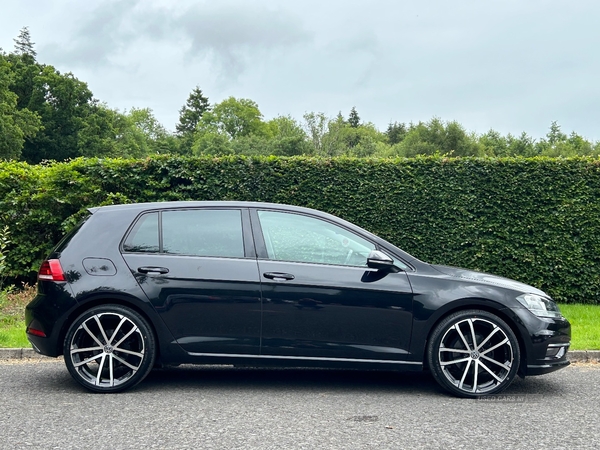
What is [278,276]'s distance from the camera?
17.9 ft

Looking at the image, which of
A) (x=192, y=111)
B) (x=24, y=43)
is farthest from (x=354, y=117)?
(x=24, y=43)

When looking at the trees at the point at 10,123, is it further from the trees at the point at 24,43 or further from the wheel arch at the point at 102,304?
the wheel arch at the point at 102,304

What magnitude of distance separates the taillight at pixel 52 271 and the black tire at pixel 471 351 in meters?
3.28

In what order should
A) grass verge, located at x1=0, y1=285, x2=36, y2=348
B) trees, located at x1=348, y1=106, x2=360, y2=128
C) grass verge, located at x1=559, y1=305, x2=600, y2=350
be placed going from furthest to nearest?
trees, located at x1=348, y1=106, x2=360, y2=128, grass verge, located at x1=559, y1=305, x2=600, y2=350, grass verge, located at x1=0, y1=285, x2=36, y2=348

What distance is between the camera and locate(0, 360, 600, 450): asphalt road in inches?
167

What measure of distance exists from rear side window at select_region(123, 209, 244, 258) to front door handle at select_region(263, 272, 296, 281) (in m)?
0.32

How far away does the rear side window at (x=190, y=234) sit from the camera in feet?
18.5

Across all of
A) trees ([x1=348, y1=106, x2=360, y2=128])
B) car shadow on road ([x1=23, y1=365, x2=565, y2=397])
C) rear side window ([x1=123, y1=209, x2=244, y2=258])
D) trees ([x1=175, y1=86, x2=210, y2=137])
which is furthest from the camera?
trees ([x1=348, y1=106, x2=360, y2=128])

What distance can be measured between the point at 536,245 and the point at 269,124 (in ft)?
302

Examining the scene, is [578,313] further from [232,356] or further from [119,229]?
[119,229]

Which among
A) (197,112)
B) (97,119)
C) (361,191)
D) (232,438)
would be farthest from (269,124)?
(232,438)

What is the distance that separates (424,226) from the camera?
1134 centimetres

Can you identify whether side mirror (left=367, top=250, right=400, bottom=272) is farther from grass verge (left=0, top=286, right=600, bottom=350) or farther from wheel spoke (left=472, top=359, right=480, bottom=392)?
grass verge (left=0, top=286, right=600, bottom=350)

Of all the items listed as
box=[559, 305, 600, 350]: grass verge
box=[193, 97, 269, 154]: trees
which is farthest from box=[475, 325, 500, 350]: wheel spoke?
box=[193, 97, 269, 154]: trees
